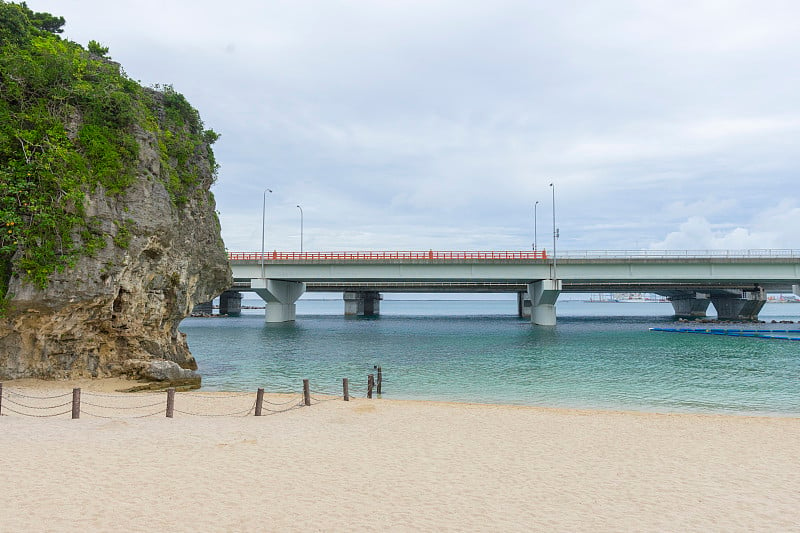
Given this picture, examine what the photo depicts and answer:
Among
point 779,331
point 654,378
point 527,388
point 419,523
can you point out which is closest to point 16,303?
point 419,523

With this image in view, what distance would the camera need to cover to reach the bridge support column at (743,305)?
8594cm

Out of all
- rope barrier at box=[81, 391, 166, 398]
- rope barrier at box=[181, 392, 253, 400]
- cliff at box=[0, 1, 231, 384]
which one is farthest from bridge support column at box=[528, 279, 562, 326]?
rope barrier at box=[81, 391, 166, 398]

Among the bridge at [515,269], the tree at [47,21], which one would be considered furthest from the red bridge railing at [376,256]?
the tree at [47,21]

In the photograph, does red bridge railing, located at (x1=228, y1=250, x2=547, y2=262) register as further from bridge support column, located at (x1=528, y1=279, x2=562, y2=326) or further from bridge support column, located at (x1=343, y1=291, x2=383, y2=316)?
bridge support column, located at (x1=343, y1=291, x2=383, y2=316)

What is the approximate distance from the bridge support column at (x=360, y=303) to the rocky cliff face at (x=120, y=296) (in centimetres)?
9529

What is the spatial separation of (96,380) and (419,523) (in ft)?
69.8

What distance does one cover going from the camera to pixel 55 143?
20.9m

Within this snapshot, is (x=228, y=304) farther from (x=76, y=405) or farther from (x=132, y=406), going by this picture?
(x=76, y=405)

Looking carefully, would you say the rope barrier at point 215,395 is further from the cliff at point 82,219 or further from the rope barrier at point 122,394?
the cliff at point 82,219

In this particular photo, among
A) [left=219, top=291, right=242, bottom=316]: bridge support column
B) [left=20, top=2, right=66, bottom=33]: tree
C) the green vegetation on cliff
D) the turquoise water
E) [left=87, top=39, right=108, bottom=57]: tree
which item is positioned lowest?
the turquoise water

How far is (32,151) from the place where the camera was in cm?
A: 2052

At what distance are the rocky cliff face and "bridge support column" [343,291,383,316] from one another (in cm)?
9529

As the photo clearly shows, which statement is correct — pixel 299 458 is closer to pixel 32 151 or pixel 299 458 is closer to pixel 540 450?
Answer: pixel 540 450

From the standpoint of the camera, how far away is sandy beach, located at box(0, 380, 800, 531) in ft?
26.3
